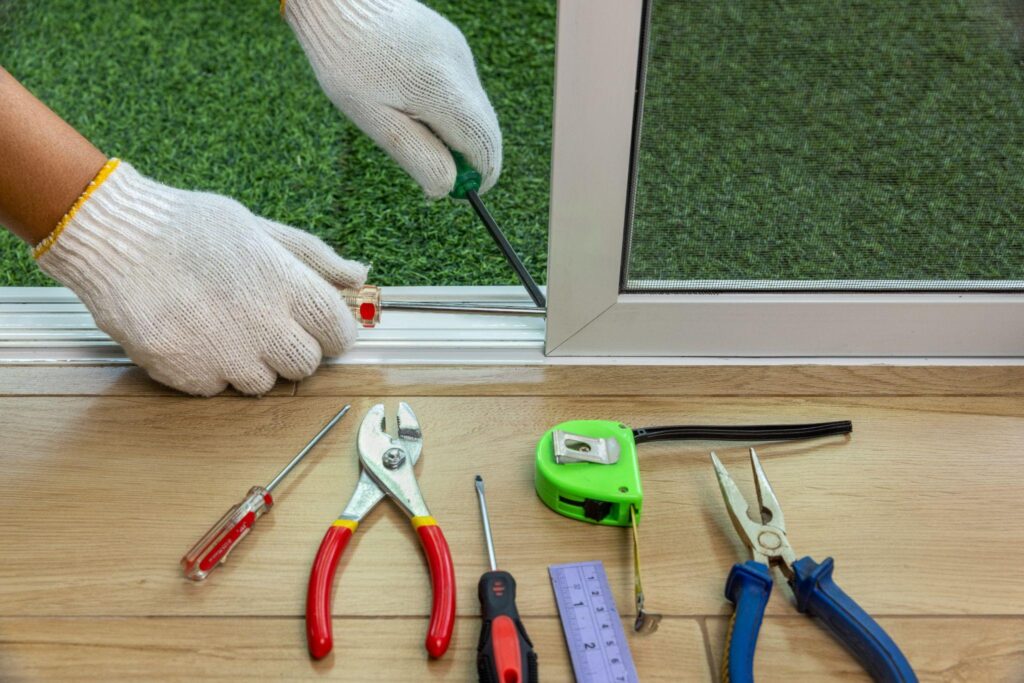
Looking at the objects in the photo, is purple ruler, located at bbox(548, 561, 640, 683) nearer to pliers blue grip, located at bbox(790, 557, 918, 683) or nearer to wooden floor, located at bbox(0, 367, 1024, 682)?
wooden floor, located at bbox(0, 367, 1024, 682)

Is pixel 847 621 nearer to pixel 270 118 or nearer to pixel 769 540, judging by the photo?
pixel 769 540

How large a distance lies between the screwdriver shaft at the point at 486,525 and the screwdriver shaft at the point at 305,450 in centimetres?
14

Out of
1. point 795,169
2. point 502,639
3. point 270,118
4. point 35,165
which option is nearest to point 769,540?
point 502,639

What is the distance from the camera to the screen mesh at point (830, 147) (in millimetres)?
671

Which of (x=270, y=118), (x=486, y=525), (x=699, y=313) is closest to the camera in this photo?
(x=486, y=525)

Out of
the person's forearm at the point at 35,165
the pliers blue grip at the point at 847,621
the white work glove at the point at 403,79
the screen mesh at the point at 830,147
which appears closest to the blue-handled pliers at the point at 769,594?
the pliers blue grip at the point at 847,621

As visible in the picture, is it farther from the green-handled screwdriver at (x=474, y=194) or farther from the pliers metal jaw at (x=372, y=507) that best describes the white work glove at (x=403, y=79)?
the pliers metal jaw at (x=372, y=507)

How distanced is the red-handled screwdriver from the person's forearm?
0.29 metres

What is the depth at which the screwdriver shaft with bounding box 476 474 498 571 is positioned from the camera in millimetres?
629

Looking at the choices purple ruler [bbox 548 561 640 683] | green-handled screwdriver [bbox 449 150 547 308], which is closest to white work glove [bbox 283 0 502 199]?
green-handled screwdriver [bbox 449 150 547 308]

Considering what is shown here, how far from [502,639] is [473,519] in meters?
0.14

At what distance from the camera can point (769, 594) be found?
1.92 feet

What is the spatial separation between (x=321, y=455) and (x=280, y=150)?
0.64m

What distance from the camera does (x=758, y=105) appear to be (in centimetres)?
71
